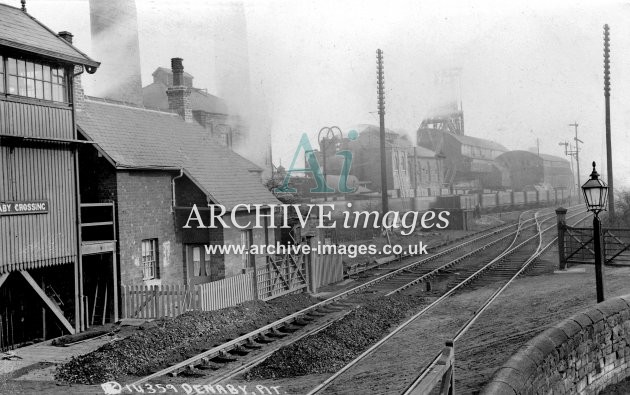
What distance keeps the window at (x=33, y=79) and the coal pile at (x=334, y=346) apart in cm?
808

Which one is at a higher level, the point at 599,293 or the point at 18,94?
the point at 18,94

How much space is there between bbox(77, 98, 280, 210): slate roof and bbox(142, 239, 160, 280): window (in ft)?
7.44

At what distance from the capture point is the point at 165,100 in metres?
44.2

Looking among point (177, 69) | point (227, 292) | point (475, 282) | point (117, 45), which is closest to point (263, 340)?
point (227, 292)

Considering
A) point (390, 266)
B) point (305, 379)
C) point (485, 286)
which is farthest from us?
point (390, 266)

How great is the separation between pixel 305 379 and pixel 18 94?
8.84 meters

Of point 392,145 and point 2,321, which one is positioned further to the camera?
point 392,145

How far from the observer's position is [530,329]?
11.3 metres

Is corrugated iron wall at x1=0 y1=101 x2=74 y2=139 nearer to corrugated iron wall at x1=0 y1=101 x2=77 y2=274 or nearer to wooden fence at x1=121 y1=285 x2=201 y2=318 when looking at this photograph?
corrugated iron wall at x1=0 y1=101 x2=77 y2=274

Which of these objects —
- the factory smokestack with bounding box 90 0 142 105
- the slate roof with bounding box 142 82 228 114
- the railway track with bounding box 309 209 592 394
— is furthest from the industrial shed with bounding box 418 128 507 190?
the factory smokestack with bounding box 90 0 142 105

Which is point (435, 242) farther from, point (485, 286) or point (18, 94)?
point (18, 94)

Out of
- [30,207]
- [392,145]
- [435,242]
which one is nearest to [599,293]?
[30,207]

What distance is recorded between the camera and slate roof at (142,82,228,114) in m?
44.1

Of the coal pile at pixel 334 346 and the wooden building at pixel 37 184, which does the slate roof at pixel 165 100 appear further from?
the coal pile at pixel 334 346
